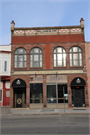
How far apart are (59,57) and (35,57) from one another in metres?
3.74

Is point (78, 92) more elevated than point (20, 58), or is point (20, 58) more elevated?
point (20, 58)

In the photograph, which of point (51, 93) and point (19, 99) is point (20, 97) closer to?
point (19, 99)

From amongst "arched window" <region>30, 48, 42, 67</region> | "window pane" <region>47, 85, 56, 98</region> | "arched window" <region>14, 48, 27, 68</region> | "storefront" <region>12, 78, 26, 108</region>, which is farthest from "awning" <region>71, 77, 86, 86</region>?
"arched window" <region>14, 48, 27, 68</region>

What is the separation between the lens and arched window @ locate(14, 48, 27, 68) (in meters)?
25.7

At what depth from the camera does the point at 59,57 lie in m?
25.6

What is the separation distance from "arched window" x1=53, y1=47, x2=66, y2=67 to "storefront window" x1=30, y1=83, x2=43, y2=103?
168 inches

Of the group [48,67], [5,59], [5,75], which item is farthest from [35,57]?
[5,75]

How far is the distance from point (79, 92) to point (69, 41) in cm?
801

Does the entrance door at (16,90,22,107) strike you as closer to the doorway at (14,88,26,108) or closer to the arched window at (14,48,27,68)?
the doorway at (14,88,26,108)

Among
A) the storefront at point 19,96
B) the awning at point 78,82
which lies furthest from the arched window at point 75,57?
the storefront at point 19,96

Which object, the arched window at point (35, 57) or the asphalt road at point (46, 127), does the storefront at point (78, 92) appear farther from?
the asphalt road at point (46, 127)

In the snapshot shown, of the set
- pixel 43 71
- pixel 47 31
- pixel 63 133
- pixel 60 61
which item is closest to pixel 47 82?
pixel 43 71

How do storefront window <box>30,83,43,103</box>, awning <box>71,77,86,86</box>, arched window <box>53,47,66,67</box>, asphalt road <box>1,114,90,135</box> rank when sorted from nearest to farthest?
asphalt road <box>1,114,90,135</box> < awning <box>71,77,86,86</box> < storefront window <box>30,83,43,103</box> < arched window <box>53,47,66,67</box>

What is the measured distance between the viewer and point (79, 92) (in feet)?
81.8
